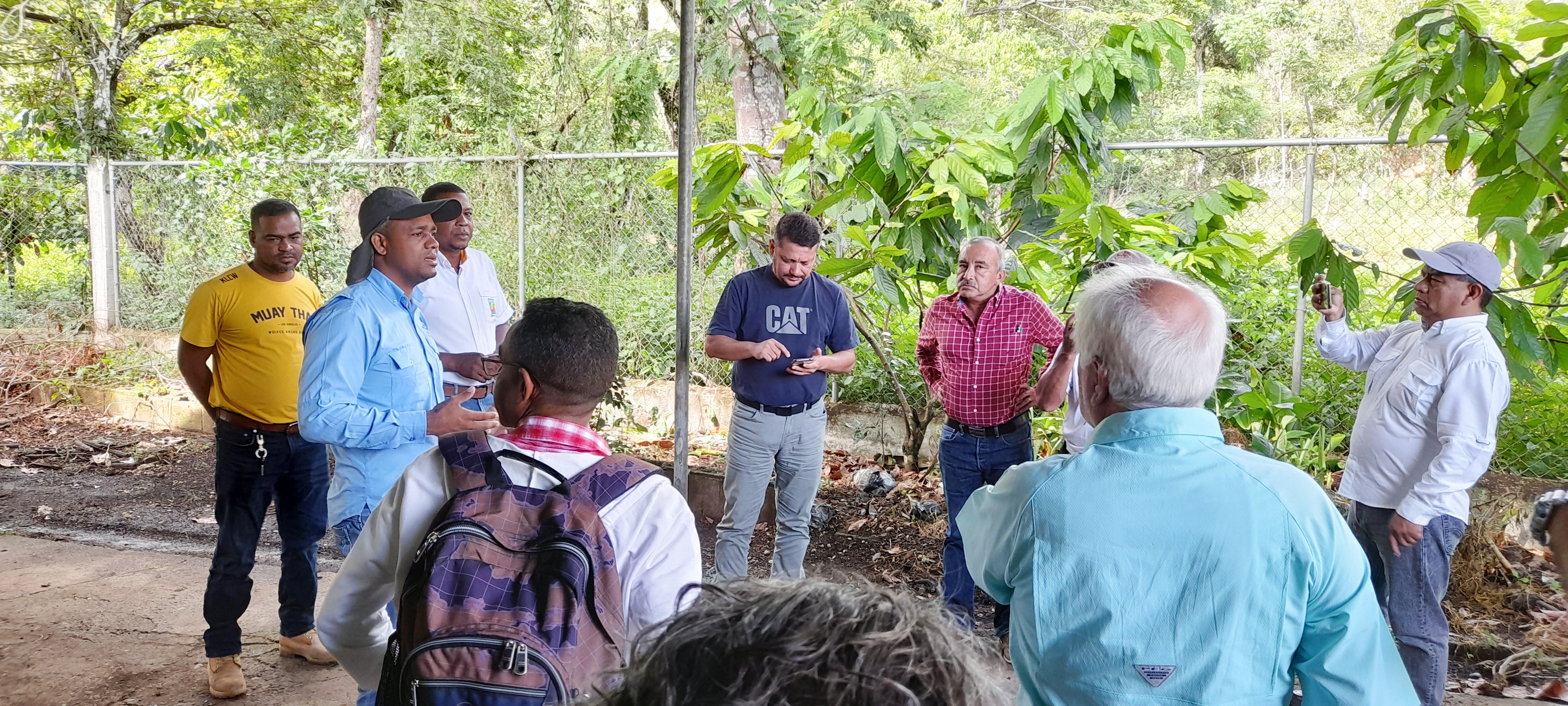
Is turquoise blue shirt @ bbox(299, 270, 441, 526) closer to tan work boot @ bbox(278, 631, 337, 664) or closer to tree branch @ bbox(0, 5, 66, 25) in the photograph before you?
tan work boot @ bbox(278, 631, 337, 664)

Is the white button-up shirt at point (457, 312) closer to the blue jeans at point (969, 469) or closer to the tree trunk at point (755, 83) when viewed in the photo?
the blue jeans at point (969, 469)

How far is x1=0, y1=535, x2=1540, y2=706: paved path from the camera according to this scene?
145 inches

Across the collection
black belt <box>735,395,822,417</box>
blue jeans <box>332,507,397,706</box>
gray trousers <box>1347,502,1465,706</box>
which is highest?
black belt <box>735,395,822,417</box>

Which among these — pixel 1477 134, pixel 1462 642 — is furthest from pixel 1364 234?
pixel 1462 642

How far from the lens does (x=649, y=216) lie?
756 centimetres

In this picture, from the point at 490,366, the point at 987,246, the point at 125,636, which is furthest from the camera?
the point at 987,246

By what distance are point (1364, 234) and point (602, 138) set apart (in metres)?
9.04

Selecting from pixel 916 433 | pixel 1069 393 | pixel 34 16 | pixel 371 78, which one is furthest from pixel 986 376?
pixel 371 78

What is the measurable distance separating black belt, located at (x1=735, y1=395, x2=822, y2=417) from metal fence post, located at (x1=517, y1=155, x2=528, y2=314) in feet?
9.71

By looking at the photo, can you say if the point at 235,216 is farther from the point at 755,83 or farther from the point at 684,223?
the point at 684,223

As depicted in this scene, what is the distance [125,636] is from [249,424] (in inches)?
52.0

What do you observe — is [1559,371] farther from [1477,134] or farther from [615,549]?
[615,549]

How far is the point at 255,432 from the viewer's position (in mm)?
3639

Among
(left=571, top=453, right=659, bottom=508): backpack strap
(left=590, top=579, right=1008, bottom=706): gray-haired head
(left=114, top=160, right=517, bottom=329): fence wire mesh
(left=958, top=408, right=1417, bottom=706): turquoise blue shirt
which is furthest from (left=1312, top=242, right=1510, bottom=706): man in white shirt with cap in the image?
(left=114, top=160, right=517, bottom=329): fence wire mesh
